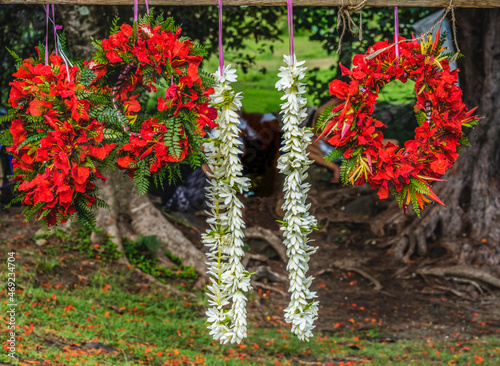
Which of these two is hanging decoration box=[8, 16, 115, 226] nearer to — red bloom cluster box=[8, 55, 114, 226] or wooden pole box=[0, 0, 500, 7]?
red bloom cluster box=[8, 55, 114, 226]

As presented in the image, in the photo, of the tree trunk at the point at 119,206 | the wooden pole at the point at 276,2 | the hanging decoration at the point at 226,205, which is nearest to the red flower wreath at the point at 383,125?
the wooden pole at the point at 276,2

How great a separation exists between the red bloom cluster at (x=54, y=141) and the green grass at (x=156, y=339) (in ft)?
6.38

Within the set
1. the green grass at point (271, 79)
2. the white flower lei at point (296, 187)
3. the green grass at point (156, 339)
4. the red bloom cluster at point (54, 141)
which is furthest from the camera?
the green grass at point (271, 79)

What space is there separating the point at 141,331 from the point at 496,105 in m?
5.45

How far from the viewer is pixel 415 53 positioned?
139 inches

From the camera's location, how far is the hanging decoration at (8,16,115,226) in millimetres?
3270

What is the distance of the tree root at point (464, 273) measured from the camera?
787 centimetres

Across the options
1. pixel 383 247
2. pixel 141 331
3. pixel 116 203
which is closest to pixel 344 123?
pixel 141 331

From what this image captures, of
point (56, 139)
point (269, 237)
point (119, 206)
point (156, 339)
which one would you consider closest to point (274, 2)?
point (56, 139)

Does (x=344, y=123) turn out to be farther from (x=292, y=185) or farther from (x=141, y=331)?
(x=141, y=331)

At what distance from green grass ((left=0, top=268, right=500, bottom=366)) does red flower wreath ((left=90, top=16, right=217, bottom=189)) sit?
2.26 meters

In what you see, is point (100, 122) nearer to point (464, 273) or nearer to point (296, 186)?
point (296, 186)

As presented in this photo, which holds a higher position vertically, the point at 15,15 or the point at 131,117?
the point at 15,15

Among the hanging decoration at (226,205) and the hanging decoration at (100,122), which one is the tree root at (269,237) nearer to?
the hanging decoration at (226,205)
